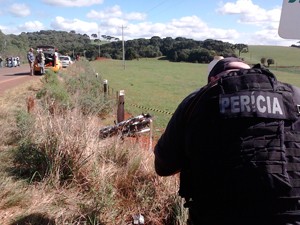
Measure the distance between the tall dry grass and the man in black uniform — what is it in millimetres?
1741

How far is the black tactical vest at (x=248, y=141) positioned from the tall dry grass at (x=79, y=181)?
178 centimetres

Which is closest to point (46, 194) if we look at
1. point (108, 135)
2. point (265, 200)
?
point (108, 135)

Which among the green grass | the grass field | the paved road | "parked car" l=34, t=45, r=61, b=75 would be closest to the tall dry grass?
the grass field

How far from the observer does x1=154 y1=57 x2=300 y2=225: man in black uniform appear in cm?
173

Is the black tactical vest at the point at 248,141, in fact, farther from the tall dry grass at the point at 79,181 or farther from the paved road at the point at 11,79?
the paved road at the point at 11,79

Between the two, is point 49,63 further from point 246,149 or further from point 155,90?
point 246,149

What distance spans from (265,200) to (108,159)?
2993 mm

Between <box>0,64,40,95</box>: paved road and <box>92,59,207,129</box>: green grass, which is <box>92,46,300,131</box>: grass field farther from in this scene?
<box>0,64,40,95</box>: paved road

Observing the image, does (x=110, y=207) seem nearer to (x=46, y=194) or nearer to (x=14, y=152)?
(x=46, y=194)

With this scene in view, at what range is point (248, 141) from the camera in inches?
68.6

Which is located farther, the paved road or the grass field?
the paved road

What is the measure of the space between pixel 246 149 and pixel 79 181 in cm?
275

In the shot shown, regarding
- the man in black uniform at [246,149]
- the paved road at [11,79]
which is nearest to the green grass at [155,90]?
the paved road at [11,79]

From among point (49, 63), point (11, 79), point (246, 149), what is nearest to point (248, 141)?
point (246, 149)
